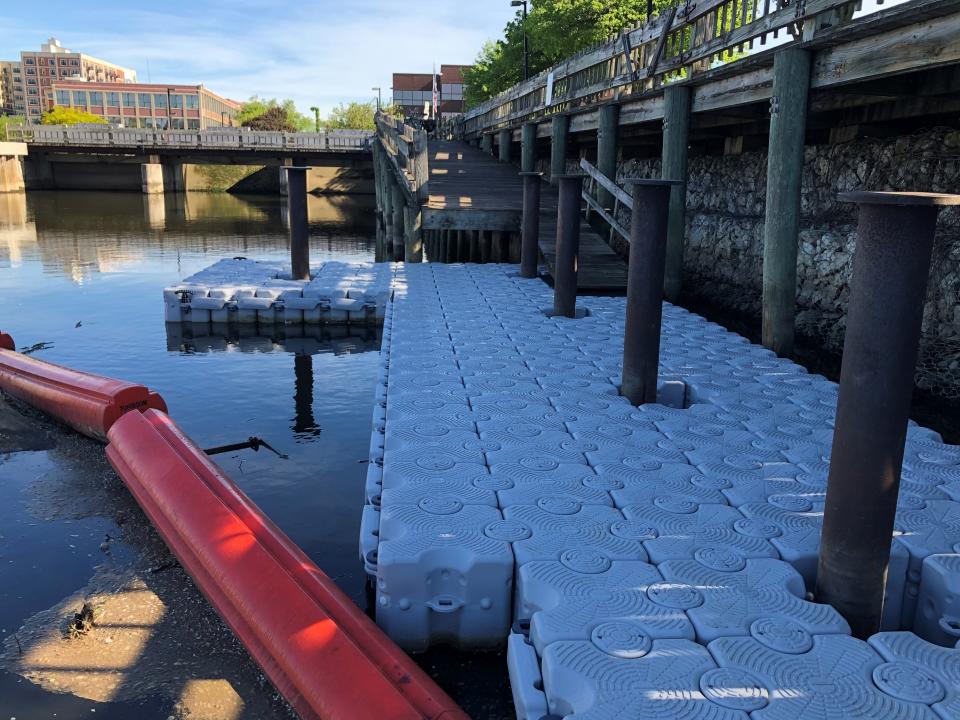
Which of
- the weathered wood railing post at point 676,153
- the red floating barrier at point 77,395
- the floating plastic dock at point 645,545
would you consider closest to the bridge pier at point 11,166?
the red floating barrier at point 77,395

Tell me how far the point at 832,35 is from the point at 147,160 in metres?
46.2

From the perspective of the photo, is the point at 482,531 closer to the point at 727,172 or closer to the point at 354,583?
the point at 354,583

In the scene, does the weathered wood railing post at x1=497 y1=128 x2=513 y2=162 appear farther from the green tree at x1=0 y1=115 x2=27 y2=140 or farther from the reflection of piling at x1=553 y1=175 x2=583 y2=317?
the green tree at x1=0 y1=115 x2=27 y2=140

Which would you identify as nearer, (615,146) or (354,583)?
(354,583)

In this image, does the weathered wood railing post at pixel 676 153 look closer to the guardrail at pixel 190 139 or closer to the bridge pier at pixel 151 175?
the guardrail at pixel 190 139

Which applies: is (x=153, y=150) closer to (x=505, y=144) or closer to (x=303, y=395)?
(x=505, y=144)

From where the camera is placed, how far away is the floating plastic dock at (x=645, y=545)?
9.30ft

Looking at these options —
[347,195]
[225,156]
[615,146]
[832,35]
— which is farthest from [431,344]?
[347,195]

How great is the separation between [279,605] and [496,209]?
509 inches

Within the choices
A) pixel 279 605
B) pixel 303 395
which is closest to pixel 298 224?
pixel 303 395

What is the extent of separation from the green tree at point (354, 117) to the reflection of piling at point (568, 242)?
262 ft

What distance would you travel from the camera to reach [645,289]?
20.2 ft

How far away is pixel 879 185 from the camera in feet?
31.1

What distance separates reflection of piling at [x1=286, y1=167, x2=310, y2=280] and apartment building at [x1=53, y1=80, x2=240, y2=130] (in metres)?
99.1
